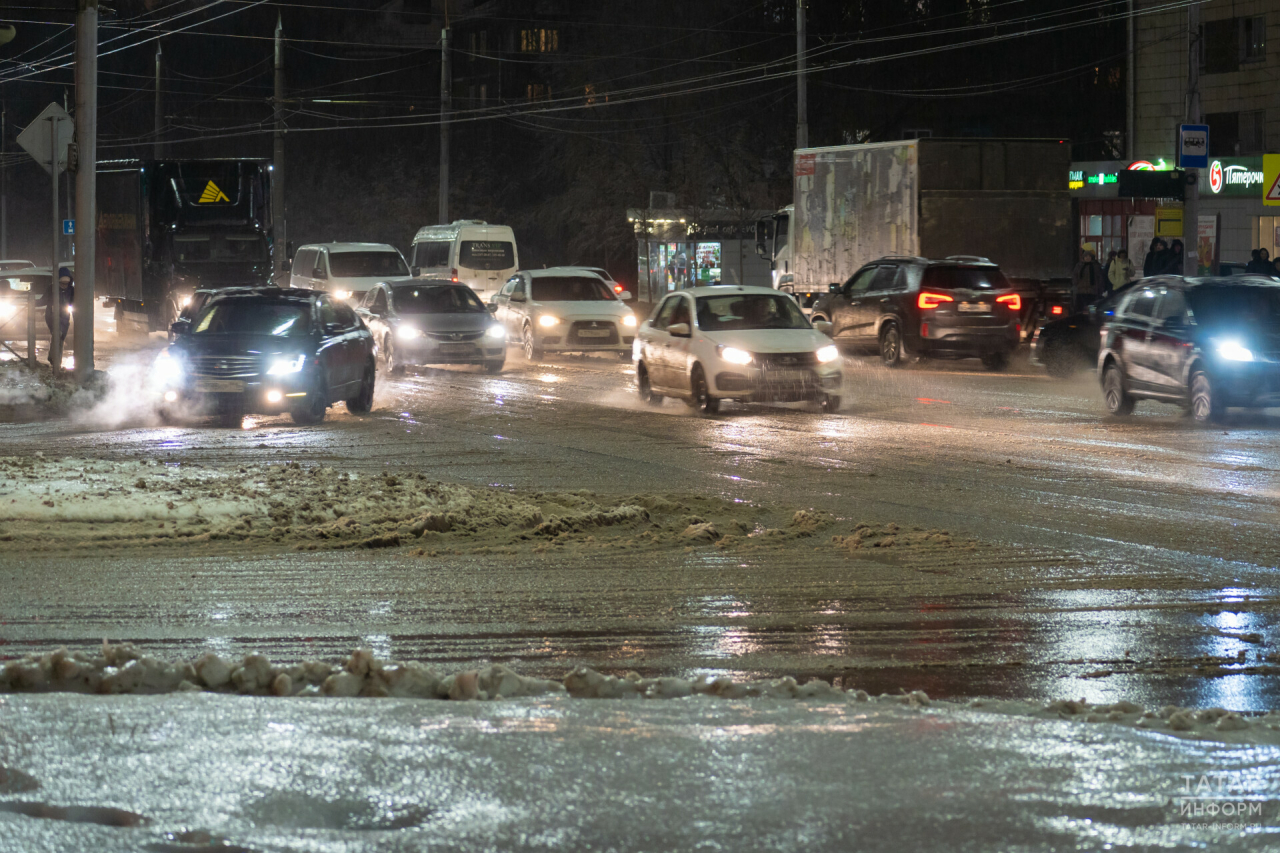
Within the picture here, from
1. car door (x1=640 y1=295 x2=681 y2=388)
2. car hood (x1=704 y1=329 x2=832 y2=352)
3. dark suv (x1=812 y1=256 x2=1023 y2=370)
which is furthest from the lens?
dark suv (x1=812 y1=256 x2=1023 y2=370)

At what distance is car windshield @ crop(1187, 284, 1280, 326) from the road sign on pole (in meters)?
14.8

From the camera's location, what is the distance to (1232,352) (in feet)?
55.1

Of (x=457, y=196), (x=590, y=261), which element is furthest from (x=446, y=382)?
(x=457, y=196)

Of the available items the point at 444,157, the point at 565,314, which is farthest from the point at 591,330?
the point at 444,157

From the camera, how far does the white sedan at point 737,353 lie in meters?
19.1

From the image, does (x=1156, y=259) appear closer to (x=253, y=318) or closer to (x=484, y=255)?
(x=484, y=255)

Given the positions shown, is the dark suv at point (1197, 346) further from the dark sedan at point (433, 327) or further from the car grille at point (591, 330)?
the car grille at point (591, 330)

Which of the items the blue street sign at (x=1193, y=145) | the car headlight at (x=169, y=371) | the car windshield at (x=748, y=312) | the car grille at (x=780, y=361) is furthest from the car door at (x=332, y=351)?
the blue street sign at (x=1193, y=145)

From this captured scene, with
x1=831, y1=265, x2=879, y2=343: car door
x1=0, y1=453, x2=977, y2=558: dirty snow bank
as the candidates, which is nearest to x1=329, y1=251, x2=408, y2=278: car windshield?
x1=831, y1=265, x2=879, y2=343: car door

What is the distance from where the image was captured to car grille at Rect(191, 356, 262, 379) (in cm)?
1811

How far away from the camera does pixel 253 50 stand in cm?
8475

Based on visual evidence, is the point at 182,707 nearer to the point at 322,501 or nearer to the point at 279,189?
the point at 322,501

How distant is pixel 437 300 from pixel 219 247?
8.93 metres

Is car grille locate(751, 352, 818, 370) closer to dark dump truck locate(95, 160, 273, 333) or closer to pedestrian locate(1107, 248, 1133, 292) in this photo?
pedestrian locate(1107, 248, 1133, 292)
